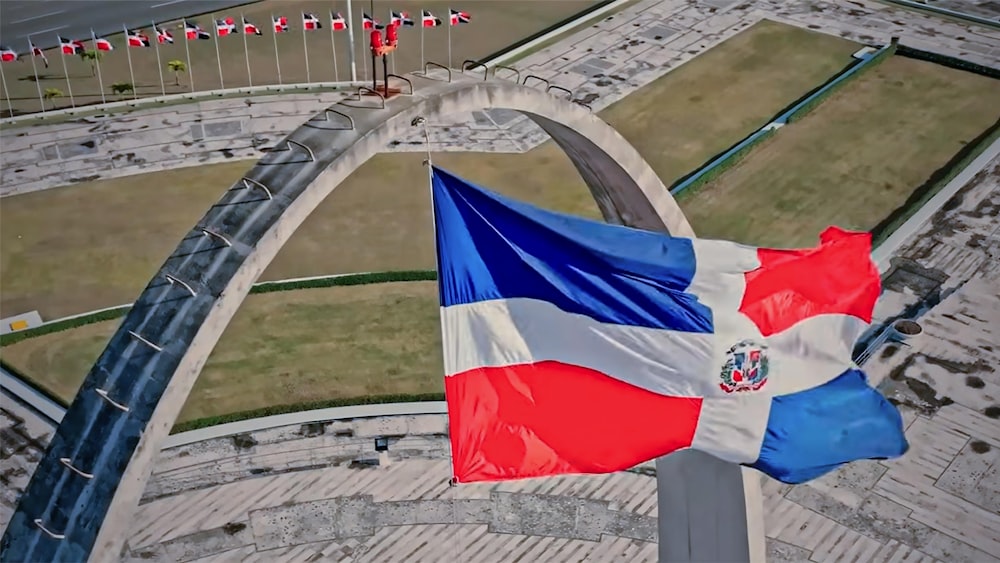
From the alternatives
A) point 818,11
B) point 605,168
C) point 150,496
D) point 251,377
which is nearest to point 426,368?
point 251,377

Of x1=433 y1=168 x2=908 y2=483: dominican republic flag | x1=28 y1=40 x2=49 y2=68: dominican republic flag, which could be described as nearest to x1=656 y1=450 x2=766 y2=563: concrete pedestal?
x1=433 y1=168 x2=908 y2=483: dominican republic flag

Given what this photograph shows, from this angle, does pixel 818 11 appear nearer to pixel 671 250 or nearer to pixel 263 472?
pixel 263 472

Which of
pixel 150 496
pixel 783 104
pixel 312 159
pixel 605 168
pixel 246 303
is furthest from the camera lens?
pixel 783 104

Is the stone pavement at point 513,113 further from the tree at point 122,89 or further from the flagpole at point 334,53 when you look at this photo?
the flagpole at point 334,53

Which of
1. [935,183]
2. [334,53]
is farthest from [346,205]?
[935,183]

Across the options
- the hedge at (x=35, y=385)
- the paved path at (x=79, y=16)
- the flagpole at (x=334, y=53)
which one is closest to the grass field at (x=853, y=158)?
the flagpole at (x=334, y=53)

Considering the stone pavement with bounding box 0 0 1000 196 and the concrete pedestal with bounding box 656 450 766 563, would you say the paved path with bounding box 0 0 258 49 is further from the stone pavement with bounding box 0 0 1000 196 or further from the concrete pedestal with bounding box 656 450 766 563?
the concrete pedestal with bounding box 656 450 766 563
